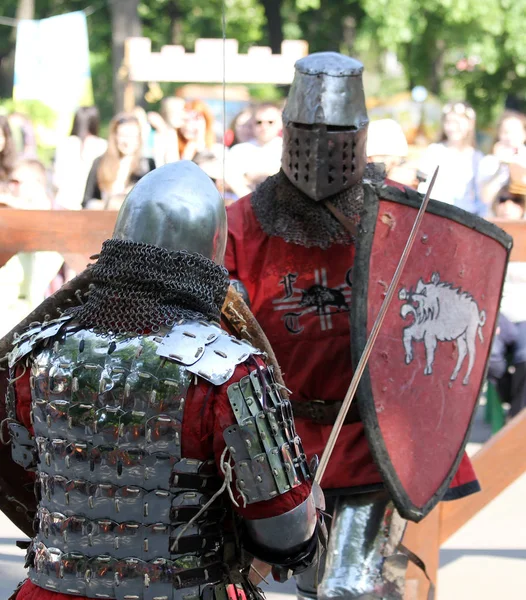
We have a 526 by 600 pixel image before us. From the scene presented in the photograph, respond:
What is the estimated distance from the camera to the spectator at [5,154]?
694cm

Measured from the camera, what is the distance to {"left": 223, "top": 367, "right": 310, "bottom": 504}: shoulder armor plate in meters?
2.20

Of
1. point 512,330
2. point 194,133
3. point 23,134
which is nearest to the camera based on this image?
point 512,330

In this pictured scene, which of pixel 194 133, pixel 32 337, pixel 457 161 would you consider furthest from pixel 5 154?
pixel 32 337

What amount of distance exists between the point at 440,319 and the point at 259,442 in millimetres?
1526

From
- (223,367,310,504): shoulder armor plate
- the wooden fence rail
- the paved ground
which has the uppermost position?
(223,367,310,504): shoulder armor plate

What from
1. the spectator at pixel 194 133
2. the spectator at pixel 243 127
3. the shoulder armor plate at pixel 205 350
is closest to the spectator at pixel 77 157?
the spectator at pixel 194 133

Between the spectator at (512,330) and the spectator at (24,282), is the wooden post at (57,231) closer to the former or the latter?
the spectator at (24,282)

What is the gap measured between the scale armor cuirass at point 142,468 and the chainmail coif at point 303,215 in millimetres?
1379

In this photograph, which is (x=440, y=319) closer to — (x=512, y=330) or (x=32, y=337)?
(x=32, y=337)

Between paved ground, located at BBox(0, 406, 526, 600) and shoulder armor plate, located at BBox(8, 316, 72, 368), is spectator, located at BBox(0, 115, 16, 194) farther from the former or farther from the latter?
shoulder armor plate, located at BBox(8, 316, 72, 368)

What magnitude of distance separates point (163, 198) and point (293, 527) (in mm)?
663

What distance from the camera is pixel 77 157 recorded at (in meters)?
8.16

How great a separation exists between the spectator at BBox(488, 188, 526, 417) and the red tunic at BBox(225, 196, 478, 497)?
9.50ft

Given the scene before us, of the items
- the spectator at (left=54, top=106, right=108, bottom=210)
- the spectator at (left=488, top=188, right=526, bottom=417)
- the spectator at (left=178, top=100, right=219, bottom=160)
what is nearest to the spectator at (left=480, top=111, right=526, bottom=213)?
the spectator at (left=488, top=188, right=526, bottom=417)
